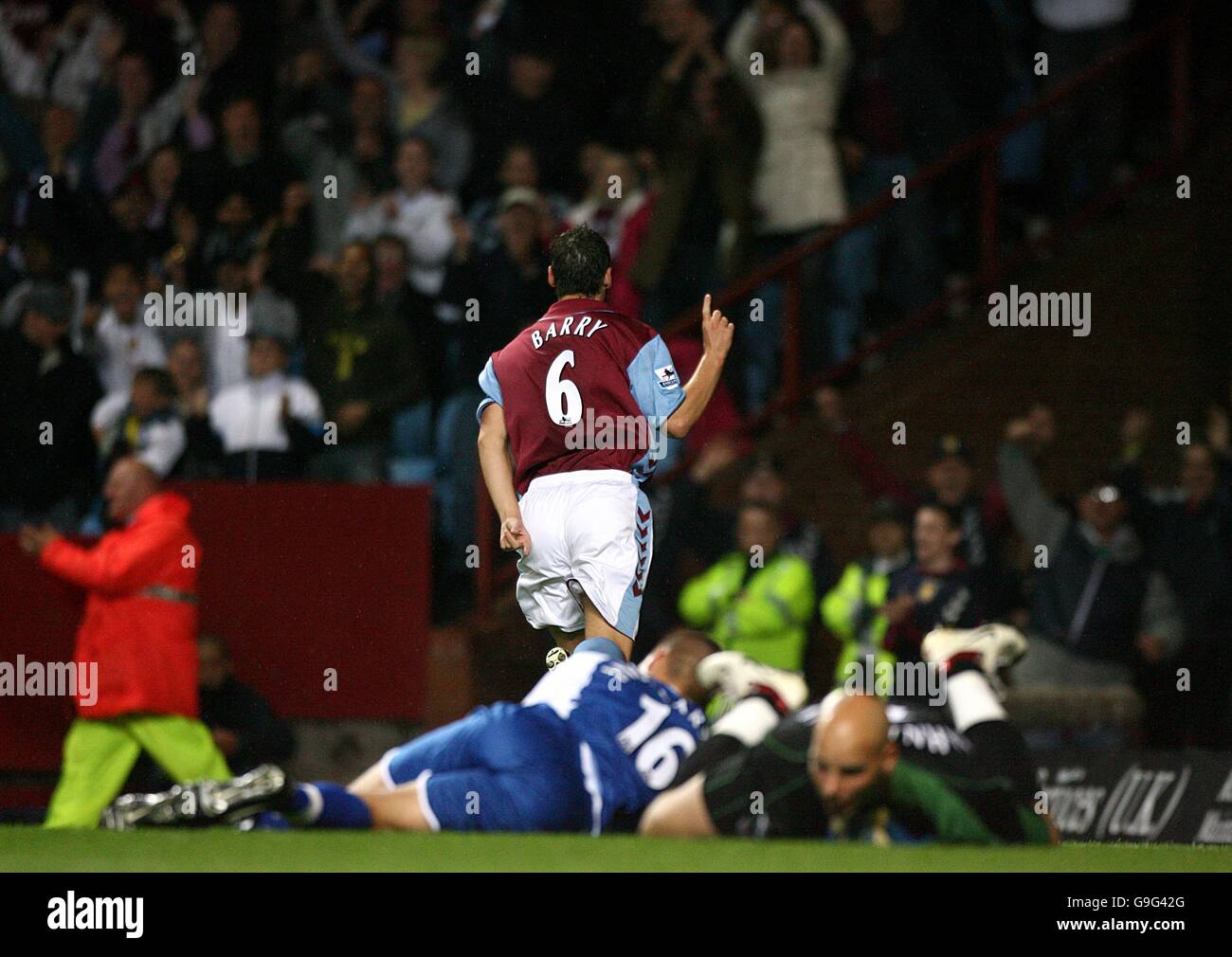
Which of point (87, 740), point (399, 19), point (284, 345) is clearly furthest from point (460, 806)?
point (399, 19)

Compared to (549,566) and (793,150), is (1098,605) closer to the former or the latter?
(793,150)

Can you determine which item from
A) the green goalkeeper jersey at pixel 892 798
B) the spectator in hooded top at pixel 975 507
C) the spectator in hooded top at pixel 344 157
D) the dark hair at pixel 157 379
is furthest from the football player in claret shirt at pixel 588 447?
the spectator in hooded top at pixel 344 157

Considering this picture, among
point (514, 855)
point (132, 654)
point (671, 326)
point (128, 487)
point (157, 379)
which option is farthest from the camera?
point (671, 326)

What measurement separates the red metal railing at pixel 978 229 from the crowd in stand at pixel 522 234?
0.17m

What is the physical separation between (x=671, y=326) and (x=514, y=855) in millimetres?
6676

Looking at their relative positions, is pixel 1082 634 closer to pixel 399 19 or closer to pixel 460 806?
pixel 460 806

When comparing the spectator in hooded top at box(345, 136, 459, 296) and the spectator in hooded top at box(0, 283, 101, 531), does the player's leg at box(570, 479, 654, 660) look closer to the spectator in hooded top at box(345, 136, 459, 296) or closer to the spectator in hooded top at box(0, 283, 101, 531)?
the spectator in hooded top at box(345, 136, 459, 296)

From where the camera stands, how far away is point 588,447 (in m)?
7.52

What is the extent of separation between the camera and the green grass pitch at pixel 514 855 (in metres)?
5.82

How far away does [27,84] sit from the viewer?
14516 millimetres

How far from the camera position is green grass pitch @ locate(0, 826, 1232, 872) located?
5816 millimetres

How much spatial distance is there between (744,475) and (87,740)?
169 inches

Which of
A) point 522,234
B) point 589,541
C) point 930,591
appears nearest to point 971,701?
point 589,541

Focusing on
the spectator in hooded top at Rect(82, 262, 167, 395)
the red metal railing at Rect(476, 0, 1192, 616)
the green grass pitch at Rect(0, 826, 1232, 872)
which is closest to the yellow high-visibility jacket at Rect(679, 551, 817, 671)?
the red metal railing at Rect(476, 0, 1192, 616)
